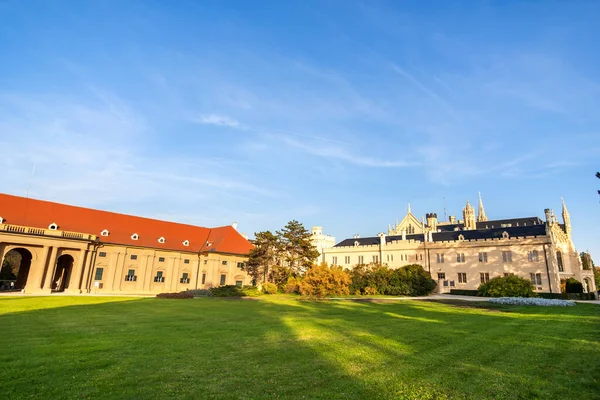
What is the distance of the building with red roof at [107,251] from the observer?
131ft

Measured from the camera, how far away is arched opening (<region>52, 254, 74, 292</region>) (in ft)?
148

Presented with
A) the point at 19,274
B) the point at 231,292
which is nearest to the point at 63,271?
the point at 19,274

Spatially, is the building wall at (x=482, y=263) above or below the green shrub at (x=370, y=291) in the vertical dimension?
above

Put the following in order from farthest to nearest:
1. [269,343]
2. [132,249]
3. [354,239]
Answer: [354,239], [132,249], [269,343]

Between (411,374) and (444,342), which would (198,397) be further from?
(444,342)

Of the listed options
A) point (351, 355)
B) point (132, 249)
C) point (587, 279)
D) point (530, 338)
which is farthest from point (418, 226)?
point (351, 355)

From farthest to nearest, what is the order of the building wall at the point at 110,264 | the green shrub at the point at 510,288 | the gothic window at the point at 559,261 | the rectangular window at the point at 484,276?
1. the rectangular window at the point at 484,276
2. the gothic window at the point at 559,261
3. the building wall at the point at 110,264
4. the green shrub at the point at 510,288

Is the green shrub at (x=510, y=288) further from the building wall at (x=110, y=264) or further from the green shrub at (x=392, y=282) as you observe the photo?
the building wall at (x=110, y=264)

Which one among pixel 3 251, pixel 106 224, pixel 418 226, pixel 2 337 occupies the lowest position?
pixel 2 337

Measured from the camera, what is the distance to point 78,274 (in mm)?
42406

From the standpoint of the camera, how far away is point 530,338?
1305cm

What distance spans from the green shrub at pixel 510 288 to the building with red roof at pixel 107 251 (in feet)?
118

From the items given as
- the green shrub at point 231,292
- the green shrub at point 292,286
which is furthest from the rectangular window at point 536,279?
the green shrub at point 231,292

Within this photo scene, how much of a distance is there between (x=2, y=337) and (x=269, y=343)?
8999mm
